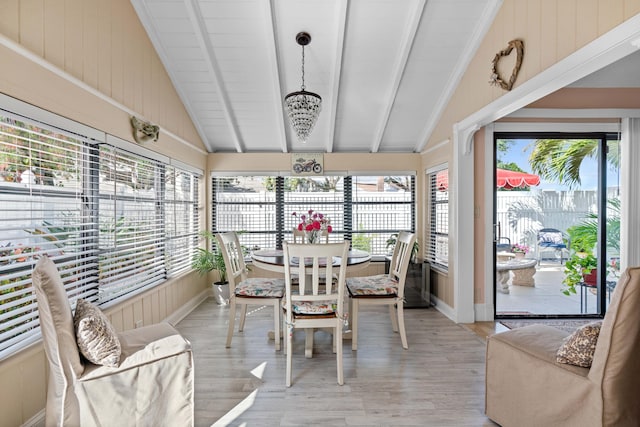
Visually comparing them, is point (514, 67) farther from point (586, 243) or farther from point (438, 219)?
point (586, 243)

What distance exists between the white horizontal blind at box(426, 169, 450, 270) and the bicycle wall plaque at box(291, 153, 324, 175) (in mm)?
1630

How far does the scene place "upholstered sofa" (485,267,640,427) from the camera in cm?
152

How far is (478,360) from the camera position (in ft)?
9.67

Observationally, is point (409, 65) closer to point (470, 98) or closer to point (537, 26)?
point (470, 98)

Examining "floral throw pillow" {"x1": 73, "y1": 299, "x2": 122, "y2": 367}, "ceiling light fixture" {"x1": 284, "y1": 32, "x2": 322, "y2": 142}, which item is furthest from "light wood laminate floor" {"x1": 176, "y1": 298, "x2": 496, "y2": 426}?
"ceiling light fixture" {"x1": 284, "y1": 32, "x2": 322, "y2": 142}

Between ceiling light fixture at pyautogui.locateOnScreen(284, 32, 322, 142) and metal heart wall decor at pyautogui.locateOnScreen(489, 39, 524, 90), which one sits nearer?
metal heart wall decor at pyautogui.locateOnScreen(489, 39, 524, 90)

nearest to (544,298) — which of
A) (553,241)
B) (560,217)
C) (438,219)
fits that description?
(553,241)

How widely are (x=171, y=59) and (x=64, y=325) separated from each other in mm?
2949

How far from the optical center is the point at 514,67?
282cm

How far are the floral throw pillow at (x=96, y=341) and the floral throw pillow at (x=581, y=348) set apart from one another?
230 centimetres

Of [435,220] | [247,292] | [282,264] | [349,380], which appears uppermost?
[435,220]

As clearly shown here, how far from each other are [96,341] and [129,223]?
5.31ft

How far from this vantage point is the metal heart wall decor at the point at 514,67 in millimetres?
2742

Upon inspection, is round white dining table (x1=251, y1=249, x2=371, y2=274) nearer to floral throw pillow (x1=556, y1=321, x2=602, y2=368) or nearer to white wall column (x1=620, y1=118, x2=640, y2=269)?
floral throw pillow (x1=556, y1=321, x2=602, y2=368)
